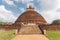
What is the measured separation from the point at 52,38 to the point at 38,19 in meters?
18.9

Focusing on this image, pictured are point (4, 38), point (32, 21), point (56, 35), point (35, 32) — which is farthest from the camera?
point (32, 21)

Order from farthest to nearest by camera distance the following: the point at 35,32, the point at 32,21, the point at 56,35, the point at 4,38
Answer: the point at 32,21
the point at 35,32
the point at 56,35
the point at 4,38

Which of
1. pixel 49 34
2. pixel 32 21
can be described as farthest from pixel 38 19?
pixel 49 34

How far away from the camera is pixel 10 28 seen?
84.8ft

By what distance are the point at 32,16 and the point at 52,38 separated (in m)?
19.5

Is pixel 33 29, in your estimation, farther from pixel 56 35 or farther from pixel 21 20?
pixel 21 20

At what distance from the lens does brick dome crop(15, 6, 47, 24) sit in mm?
38516

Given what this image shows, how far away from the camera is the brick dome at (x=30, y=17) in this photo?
38.5m

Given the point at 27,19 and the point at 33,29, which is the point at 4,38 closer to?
the point at 33,29

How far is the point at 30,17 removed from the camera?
39281mm

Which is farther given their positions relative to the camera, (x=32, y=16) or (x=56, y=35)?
(x=32, y=16)

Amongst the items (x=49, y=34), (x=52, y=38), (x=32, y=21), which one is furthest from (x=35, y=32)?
(x=32, y=21)

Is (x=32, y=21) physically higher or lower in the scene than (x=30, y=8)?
lower

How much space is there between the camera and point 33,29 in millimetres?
26172
